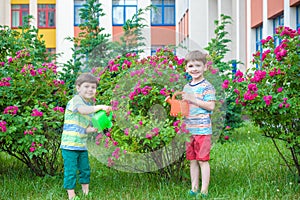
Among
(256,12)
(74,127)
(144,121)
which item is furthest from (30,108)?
(256,12)

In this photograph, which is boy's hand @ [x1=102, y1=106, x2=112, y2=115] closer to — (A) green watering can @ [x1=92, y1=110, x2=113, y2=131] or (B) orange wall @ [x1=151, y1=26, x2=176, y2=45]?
(A) green watering can @ [x1=92, y1=110, x2=113, y2=131]

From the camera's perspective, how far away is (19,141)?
5457 mm

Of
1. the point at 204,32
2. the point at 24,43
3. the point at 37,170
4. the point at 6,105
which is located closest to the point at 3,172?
the point at 37,170

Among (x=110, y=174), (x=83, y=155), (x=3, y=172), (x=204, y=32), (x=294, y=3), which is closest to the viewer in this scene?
(x=83, y=155)

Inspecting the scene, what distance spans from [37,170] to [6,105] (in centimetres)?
85

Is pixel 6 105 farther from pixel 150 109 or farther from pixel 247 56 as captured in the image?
pixel 247 56

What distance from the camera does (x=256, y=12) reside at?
1717 cm

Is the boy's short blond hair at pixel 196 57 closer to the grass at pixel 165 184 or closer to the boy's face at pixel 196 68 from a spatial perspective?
the boy's face at pixel 196 68

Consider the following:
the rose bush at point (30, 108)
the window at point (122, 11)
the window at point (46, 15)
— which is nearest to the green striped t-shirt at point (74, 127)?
the rose bush at point (30, 108)

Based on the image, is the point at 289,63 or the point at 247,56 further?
the point at 247,56

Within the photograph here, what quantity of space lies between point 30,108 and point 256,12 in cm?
1272

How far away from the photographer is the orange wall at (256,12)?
1658 cm

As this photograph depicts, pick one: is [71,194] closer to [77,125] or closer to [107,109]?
[77,125]

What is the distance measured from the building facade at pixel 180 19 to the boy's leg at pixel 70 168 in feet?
4.69
